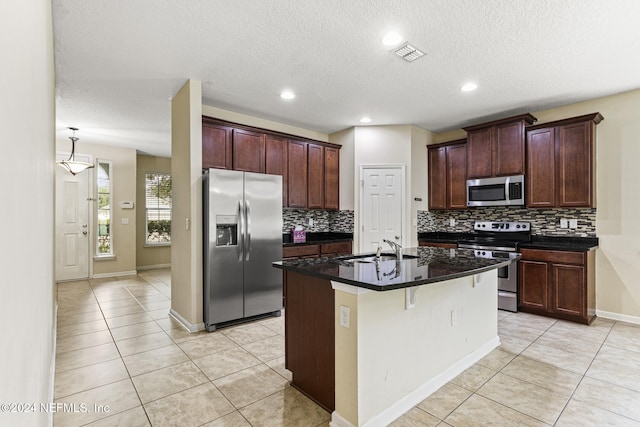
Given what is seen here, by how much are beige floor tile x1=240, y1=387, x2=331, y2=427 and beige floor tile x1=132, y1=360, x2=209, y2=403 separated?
1.89 ft

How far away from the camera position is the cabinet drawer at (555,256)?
3.68 metres

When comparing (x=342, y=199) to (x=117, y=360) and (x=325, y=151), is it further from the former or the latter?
(x=117, y=360)

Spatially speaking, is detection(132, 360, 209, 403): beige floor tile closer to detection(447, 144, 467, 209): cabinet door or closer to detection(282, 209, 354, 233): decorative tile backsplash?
detection(282, 209, 354, 233): decorative tile backsplash

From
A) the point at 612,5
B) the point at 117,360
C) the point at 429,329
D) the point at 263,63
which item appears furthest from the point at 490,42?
the point at 117,360

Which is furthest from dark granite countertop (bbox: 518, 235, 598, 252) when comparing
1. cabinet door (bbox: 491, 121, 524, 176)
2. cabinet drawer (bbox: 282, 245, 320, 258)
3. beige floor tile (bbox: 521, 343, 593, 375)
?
cabinet drawer (bbox: 282, 245, 320, 258)

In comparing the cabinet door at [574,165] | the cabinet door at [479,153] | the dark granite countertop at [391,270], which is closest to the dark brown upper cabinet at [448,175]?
the cabinet door at [479,153]

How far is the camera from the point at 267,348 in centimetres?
303

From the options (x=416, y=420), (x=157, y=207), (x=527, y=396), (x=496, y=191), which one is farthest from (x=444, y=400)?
(x=157, y=207)

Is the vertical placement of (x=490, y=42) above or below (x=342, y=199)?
above

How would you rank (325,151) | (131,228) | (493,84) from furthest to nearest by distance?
(131,228), (325,151), (493,84)

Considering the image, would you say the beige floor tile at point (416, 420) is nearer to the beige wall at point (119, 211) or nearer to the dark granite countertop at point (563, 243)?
the dark granite countertop at point (563, 243)

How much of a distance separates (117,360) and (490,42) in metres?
4.23

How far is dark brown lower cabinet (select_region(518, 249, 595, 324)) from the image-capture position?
12.0 feet

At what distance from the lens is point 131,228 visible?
6750 millimetres
